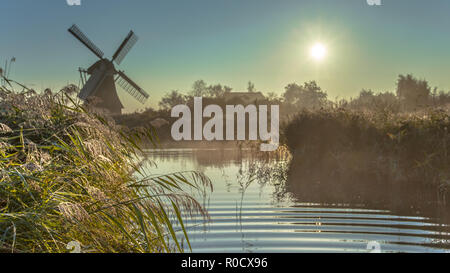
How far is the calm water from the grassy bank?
1063 millimetres

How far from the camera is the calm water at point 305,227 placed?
6.15 meters

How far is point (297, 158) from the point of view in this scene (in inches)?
598

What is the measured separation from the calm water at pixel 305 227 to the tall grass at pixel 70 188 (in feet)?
4.78

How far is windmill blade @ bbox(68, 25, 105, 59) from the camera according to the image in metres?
30.3

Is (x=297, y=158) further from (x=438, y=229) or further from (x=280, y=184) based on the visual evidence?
(x=438, y=229)

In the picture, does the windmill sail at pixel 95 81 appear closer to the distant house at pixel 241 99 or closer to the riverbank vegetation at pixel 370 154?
the distant house at pixel 241 99

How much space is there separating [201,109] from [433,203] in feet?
85.5

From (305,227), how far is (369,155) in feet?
23.5

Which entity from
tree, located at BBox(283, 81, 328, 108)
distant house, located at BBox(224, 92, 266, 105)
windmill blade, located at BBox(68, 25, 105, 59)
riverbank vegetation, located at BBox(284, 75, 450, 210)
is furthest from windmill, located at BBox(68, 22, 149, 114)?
tree, located at BBox(283, 81, 328, 108)

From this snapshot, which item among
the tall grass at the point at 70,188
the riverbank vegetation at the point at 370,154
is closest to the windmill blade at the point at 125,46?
the riverbank vegetation at the point at 370,154

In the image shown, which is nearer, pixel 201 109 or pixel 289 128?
pixel 289 128

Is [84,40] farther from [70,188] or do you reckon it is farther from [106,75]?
[70,188]

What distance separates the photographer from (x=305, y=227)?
23.6ft
